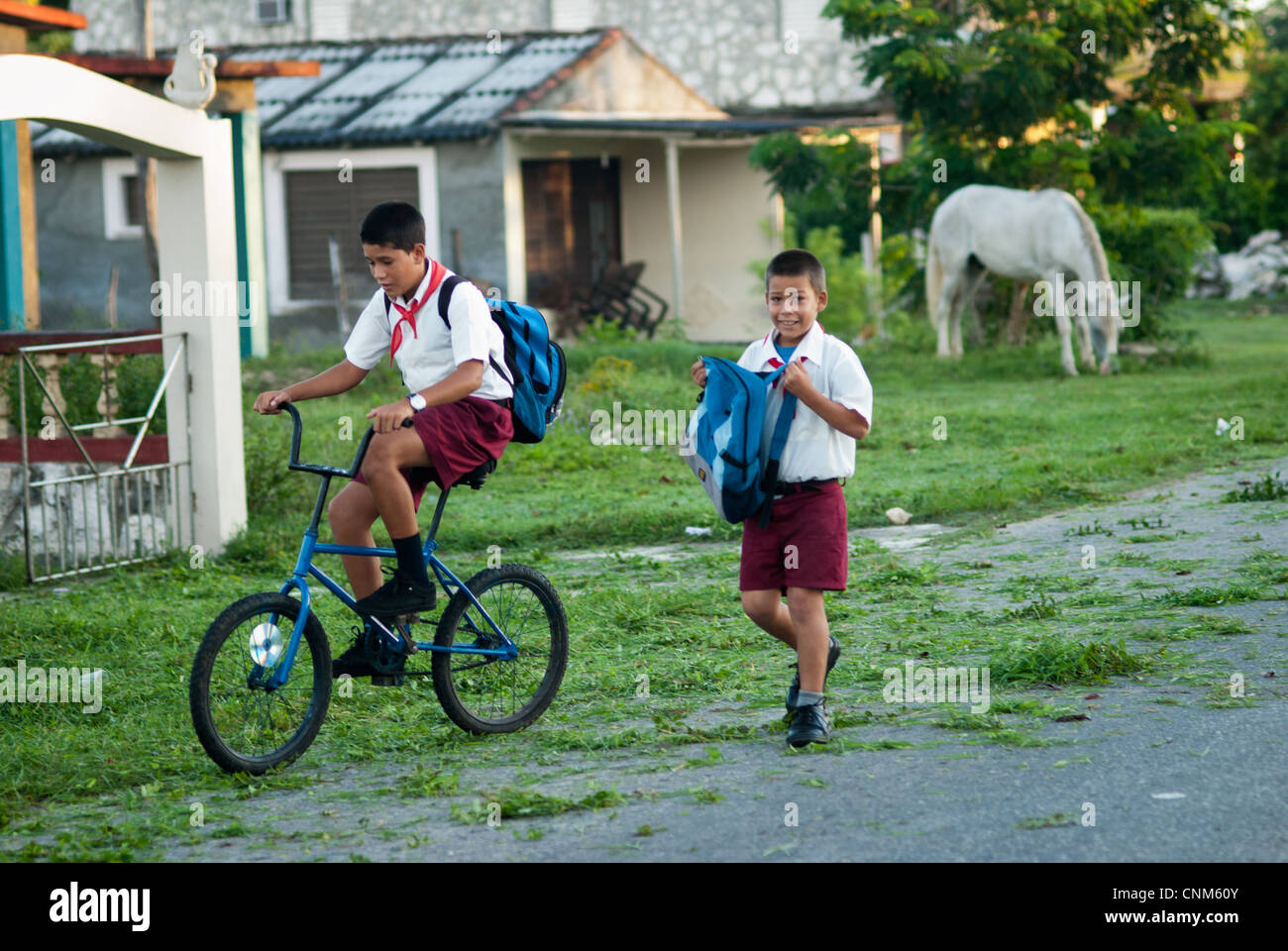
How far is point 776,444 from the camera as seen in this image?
5.06 m

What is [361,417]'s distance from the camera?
45.7 feet

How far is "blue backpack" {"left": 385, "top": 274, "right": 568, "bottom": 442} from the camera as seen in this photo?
5.34 m

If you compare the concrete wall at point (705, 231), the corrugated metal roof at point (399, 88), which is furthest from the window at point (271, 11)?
the concrete wall at point (705, 231)

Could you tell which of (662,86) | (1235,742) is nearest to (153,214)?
(662,86)

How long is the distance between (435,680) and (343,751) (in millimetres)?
367

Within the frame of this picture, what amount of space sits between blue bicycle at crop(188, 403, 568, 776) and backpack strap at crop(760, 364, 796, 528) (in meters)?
0.92

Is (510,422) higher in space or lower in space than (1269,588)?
higher

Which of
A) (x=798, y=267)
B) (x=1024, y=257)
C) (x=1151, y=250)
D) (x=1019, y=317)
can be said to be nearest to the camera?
(x=798, y=267)

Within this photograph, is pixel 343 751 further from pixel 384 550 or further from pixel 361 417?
pixel 361 417

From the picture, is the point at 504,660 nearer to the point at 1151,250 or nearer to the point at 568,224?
the point at 1151,250

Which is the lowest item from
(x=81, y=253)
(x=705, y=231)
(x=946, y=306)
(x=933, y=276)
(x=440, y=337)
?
(x=440, y=337)

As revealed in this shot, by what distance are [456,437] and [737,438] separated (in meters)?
0.88

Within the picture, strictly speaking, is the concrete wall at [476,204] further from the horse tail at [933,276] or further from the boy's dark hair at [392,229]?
the boy's dark hair at [392,229]

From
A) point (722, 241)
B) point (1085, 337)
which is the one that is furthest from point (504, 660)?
point (722, 241)
